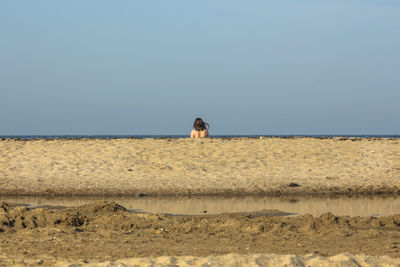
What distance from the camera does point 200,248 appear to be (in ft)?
27.9

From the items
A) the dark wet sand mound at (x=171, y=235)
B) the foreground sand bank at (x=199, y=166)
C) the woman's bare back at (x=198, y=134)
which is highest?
the woman's bare back at (x=198, y=134)

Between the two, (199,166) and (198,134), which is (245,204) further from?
(198,134)

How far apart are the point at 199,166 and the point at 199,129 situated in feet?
12.5

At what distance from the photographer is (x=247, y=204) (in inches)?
568

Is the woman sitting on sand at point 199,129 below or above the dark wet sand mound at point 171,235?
above

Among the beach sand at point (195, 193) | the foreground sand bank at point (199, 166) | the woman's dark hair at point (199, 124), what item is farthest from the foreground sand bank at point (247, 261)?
the woman's dark hair at point (199, 124)

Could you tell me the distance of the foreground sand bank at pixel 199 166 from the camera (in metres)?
17.1

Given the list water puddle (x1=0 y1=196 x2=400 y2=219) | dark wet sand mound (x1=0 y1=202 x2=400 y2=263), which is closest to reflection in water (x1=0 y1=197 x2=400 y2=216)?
water puddle (x1=0 y1=196 x2=400 y2=219)

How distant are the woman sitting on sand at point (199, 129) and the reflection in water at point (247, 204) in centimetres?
715

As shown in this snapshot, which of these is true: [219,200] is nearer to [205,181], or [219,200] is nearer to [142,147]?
[205,181]

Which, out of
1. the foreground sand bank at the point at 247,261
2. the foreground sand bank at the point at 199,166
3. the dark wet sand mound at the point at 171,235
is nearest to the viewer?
the foreground sand bank at the point at 247,261

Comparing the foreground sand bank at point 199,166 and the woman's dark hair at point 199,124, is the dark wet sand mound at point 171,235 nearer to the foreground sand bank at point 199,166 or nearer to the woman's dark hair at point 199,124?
the foreground sand bank at point 199,166

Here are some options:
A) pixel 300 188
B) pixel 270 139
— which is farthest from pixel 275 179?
pixel 270 139

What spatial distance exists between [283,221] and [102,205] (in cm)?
335
